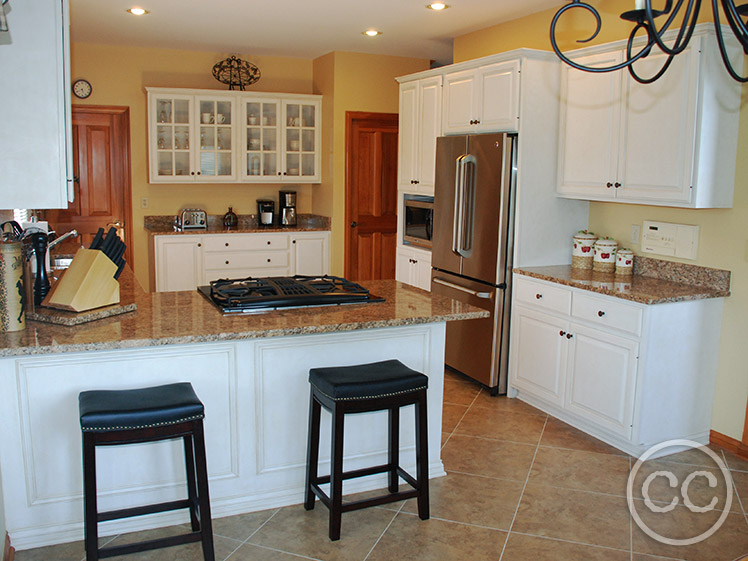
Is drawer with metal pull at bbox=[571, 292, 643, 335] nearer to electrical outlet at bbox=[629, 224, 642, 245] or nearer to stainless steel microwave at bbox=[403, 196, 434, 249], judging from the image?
electrical outlet at bbox=[629, 224, 642, 245]

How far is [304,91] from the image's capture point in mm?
6883

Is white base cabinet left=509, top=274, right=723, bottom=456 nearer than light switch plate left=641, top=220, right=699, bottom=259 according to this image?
Yes

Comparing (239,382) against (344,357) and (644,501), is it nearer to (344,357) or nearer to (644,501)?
(344,357)

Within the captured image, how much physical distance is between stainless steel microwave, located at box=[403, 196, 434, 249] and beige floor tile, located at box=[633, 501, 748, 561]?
102 inches

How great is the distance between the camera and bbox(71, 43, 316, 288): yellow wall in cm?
623

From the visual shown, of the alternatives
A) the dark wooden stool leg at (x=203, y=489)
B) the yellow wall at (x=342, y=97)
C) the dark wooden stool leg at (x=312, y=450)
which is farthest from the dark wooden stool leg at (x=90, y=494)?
the yellow wall at (x=342, y=97)

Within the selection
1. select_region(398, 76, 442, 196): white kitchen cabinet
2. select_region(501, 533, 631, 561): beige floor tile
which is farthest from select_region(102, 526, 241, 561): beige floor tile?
select_region(398, 76, 442, 196): white kitchen cabinet

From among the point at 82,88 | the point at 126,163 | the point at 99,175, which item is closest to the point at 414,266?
the point at 126,163

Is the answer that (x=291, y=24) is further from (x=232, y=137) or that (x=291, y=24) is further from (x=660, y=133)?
(x=660, y=133)

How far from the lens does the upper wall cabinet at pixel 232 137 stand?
244 inches

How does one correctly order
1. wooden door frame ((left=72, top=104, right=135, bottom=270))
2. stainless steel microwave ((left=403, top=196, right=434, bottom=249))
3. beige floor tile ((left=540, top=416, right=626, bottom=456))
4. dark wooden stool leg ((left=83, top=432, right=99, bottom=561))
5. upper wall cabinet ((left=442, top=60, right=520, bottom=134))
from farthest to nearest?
wooden door frame ((left=72, top=104, right=135, bottom=270)) → stainless steel microwave ((left=403, top=196, right=434, bottom=249)) → upper wall cabinet ((left=442, top=60, right=520, bottom=134)) → beige floor tile ((left=540, top=416, right=626, bottom=456)) → dark wooden stool leg ((left=83, top=432, right=99, bottom=561))

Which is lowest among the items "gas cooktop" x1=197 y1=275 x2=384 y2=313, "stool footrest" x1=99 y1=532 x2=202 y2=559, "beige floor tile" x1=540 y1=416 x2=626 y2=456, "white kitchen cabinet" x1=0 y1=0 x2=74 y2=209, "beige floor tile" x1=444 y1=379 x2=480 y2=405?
"beige floor tile" x1=540 y1=416 x2=626 y2=456

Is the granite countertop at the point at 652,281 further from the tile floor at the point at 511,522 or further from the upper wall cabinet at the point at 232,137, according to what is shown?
the upper wall cabinet at the point at 232,137

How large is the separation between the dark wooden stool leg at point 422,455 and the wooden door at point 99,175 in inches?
179
